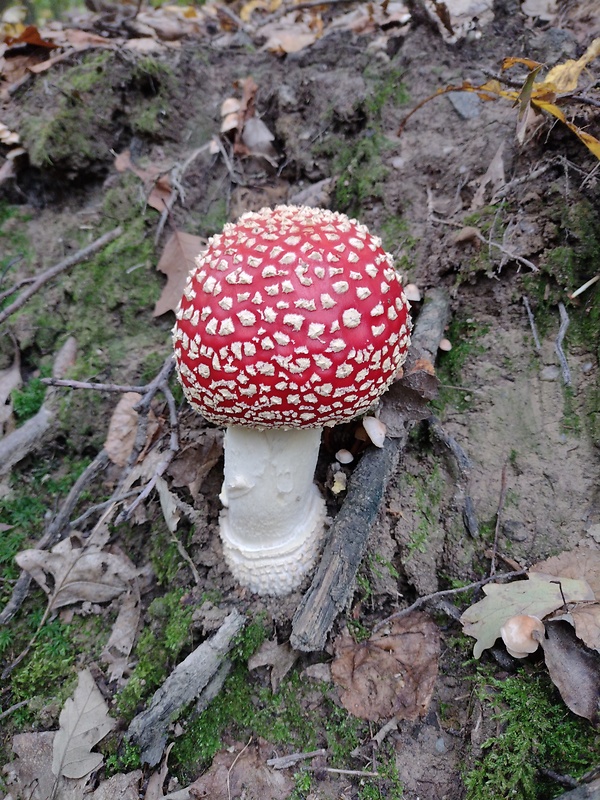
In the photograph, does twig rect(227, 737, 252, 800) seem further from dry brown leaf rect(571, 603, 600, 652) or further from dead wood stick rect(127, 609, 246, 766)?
dry brown leaf rect(571, 603, 600, 652)

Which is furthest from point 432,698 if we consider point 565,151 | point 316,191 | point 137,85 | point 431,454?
point 137,85

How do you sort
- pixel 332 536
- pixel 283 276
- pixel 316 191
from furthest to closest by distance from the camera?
1. pixel 316 191
2. pixel 332 536
3. pixel 283 276

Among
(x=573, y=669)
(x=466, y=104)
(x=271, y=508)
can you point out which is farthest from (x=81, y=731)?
(x=466, y=104)

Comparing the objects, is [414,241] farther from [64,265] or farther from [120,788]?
[120,788]

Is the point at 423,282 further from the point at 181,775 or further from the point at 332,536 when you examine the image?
the point at 181,775

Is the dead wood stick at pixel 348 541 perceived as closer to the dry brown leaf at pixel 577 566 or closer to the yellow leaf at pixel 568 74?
the dry brown leaf at pixel 577 566

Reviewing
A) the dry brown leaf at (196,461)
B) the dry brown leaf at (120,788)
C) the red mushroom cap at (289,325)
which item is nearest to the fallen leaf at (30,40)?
the red mushroom cap at (289,325)

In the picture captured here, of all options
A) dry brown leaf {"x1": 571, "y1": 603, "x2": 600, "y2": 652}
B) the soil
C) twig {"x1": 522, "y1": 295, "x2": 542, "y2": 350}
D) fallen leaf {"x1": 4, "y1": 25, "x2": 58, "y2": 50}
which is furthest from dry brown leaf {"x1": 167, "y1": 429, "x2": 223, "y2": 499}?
fallen leaf {"x1": 4, "y1": 25, "x2": 58, "y2": 50}
